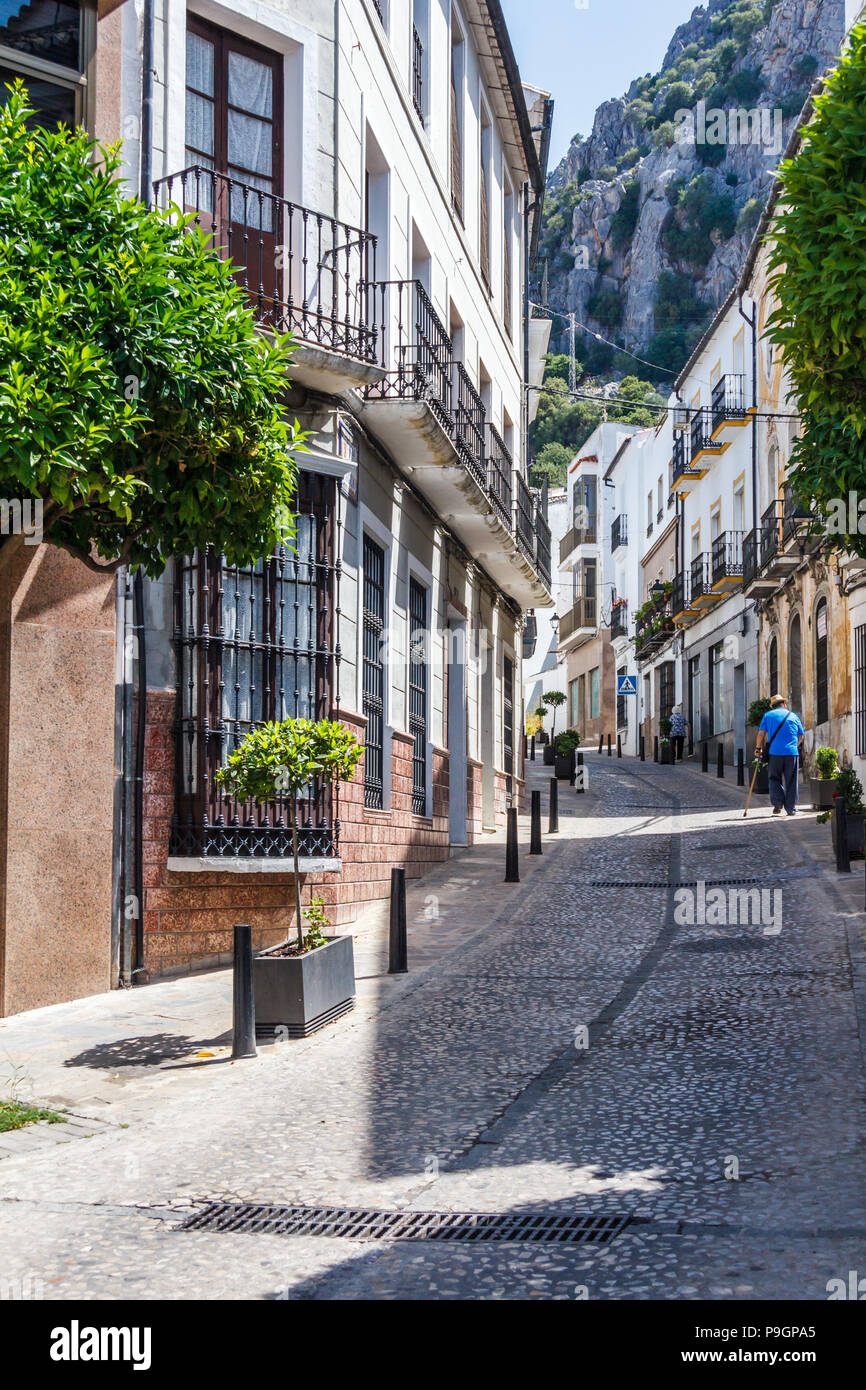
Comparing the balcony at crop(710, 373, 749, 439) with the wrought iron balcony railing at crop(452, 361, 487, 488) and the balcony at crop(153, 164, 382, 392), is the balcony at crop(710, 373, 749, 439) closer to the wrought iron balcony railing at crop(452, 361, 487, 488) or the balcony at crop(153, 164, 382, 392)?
the wrought iron balcony railing at crop(452, 361, 487, 488)

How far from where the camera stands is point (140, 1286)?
165 inches

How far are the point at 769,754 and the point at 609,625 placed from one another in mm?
33366

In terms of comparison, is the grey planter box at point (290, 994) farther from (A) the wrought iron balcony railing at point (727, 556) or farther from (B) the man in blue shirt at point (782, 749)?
(A) the wrought iron balcony railing at point (727, 556)

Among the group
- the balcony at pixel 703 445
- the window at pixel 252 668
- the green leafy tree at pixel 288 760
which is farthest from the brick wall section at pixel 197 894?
the balcony at pixel 703 445

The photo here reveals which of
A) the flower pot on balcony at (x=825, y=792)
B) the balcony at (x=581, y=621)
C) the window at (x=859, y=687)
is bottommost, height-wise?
the flower pot on balcony at (x=825, y=792)

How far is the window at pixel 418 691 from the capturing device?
50.0ft

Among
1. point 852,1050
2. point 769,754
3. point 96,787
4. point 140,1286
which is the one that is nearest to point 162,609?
point 96,787

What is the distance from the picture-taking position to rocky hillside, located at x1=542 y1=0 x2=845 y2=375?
78875 millimetres

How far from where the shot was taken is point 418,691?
51.4ft

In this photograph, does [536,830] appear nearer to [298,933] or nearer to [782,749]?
[782,749]

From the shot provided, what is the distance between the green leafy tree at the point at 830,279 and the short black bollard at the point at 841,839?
7031 mm

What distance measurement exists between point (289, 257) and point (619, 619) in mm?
38378

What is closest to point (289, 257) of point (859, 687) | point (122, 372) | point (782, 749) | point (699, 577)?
point (122, 372)

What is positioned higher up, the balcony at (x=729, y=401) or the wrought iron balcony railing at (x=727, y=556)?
the balcony at (x=729, y=401)
